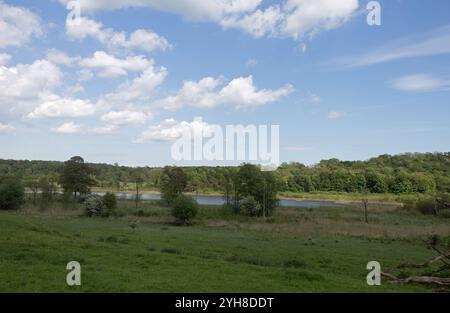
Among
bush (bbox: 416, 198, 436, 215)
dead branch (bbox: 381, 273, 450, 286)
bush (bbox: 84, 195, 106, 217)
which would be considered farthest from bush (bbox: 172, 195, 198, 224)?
bush (bbox: 416, 198, 436, 215)

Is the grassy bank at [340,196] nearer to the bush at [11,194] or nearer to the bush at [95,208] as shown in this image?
the bush at [11,194]

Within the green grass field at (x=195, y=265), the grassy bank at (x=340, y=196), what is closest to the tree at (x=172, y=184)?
the grassy bank at (x=340, y=196)

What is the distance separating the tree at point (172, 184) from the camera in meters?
78.1

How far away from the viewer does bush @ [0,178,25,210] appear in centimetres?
5403

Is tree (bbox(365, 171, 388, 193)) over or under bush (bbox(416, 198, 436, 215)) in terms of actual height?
over

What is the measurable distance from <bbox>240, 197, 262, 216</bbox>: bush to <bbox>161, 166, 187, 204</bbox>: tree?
15587 millimetres

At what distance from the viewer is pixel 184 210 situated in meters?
48.1

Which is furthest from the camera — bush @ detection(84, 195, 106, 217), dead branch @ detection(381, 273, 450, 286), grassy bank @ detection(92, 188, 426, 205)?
grassy bank @ detection(92, 188, 426, 205)

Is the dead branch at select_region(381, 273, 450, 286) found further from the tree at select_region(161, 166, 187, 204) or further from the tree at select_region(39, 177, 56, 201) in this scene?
the tree at select_region(39, 177, 56, 201)

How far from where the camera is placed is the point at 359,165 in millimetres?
167375

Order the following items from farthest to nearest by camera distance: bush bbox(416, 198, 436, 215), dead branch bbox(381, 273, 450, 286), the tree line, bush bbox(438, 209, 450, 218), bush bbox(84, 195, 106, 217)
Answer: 1. the tree line
2. bush bbox(416, 198, 436, 215)
3. bush bbox(438, 209, 450, 218)
4. bush bbox(84, 195, 106, 217)
5. dead branch bbox(381, 273, 450, 286)

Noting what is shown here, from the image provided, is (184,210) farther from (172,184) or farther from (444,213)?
(444,213)
